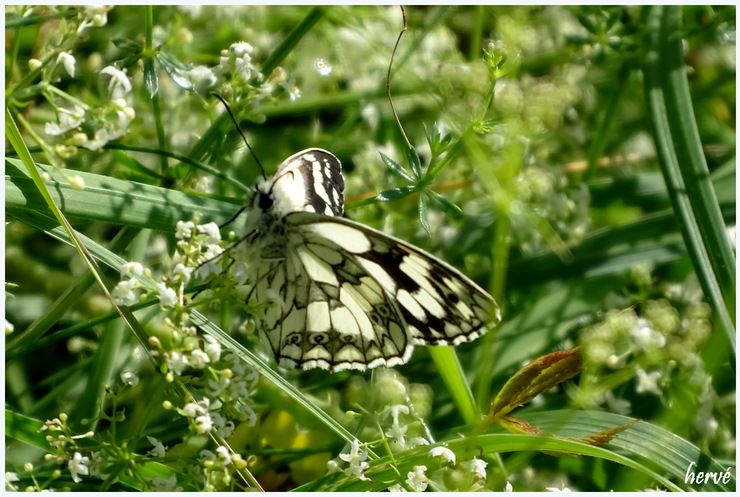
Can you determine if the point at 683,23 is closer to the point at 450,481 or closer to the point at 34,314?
the point at 450,481

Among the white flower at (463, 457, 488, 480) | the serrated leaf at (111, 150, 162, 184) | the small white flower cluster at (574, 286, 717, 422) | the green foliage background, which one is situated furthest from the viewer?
the serrated leaf at (111, 150, 162, 184)

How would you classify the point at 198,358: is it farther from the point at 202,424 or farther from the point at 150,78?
the point at 150,78

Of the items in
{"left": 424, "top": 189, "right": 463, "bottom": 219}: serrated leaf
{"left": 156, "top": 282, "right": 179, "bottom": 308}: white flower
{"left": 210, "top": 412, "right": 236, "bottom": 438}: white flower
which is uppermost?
{"left": 424, "top": 189, "right": 463, "bottom": 219}: serrated leaf

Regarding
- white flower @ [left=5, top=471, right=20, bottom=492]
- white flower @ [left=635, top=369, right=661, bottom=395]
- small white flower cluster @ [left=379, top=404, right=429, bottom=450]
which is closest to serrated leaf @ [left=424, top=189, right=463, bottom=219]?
small white flower cluster @ [left=379, top=404, right=429, bottom=450]

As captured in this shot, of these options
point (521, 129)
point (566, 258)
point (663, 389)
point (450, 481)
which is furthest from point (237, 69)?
point (663, 389)

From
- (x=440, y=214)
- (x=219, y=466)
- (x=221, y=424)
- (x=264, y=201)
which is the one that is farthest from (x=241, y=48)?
(x=440, y=214)

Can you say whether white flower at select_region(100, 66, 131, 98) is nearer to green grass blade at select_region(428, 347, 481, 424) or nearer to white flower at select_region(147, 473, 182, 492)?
white flower at select_region(147, 473, 182, 492)
